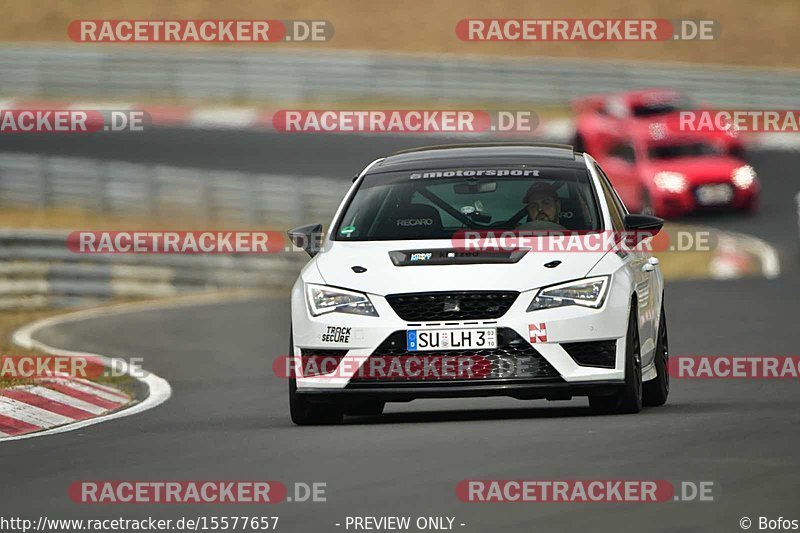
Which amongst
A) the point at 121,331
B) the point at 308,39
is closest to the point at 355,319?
the point at 121,331

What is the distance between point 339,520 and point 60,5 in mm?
51008

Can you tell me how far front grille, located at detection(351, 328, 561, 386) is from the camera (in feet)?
33.0

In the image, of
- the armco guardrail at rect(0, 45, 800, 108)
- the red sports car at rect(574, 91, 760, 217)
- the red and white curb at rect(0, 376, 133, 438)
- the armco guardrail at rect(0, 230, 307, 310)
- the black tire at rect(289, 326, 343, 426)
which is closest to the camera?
the black tire at rect(289, 326, 343, 426)

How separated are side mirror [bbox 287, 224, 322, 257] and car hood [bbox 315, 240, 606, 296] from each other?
44 centimetres

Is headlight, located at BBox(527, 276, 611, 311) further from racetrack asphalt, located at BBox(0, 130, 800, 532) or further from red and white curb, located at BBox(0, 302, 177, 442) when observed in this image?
red and white curb, located at BBox(0, 302, 177, 442)

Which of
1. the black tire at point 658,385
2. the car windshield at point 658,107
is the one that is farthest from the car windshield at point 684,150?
the black tire at point 658,385

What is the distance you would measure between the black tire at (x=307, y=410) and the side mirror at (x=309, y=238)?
64cm

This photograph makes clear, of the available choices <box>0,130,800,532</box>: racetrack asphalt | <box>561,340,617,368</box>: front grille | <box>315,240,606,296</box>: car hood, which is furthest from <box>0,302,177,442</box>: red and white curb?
<box>561,340,617,368</box>: front grille

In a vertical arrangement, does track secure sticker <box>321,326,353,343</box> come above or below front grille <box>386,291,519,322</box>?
below

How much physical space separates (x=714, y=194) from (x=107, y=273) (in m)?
10.8

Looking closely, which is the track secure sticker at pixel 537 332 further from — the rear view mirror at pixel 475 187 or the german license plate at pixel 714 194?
the german license plate at pixel 714 194

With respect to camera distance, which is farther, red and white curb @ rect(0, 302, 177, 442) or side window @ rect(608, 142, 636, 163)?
side window @ rect(608, 142, 636, 163)

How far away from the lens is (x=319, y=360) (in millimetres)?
10328

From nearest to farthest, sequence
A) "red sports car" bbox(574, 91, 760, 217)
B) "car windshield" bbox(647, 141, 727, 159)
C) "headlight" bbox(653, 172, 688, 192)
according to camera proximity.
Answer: "headlight" bbox(653, 172, 688, 192) < "red sports car" bbox(574, 91, 760, 217) < "car windshield" bbox(647, 141, 727, 159)
